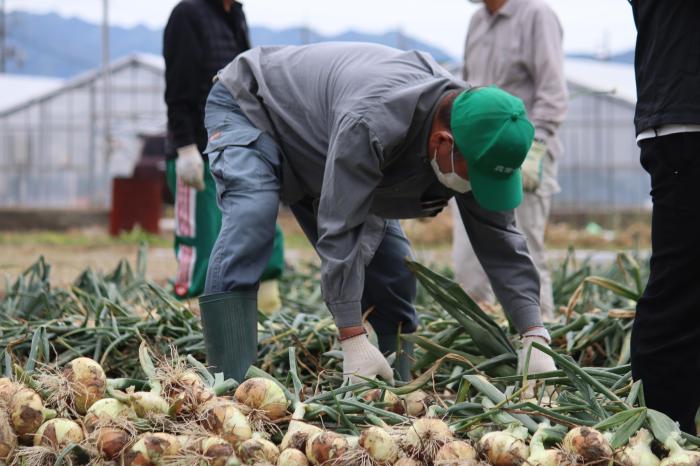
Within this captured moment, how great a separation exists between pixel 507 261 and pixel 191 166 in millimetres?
1594

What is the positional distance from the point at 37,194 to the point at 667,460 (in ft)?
56.2

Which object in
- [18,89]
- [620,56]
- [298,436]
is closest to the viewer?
[298,436]

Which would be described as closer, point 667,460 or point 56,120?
point 667,460

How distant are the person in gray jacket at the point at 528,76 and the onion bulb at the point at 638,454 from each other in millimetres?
2072

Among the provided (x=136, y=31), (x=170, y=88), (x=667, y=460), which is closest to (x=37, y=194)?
(x=136, y=31)

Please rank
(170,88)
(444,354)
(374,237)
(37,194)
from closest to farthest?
(444,354), (374,237), (170,88), (37,194)

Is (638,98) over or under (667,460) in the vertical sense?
Answer: over

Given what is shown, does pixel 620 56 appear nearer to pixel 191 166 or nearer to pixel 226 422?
pixel 191 166

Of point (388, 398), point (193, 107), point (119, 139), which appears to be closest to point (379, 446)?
point (388, 398)

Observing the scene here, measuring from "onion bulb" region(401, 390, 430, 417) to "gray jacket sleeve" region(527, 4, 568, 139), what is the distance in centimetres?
193

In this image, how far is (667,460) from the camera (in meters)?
1.84

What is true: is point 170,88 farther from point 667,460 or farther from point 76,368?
point 667,460

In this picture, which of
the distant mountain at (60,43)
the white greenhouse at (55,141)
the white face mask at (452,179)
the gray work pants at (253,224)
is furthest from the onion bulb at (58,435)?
the distant mountain at (60,43)

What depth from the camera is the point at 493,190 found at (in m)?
2.41
